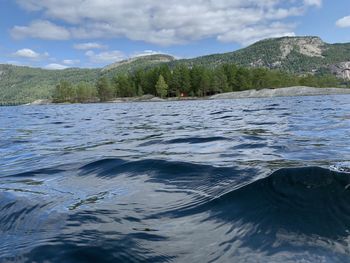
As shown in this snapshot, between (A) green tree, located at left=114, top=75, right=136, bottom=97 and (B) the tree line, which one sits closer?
(B) the tree line

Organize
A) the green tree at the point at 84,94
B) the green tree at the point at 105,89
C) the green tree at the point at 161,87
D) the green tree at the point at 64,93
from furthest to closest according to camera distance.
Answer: the green tree at the point at 84,94
the green tree at the point at 64,93
the green tree at the point at 105,89
the green tree at the point at 161,87

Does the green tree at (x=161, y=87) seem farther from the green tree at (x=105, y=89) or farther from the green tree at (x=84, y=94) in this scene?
the green tree at (x=84, y=94)

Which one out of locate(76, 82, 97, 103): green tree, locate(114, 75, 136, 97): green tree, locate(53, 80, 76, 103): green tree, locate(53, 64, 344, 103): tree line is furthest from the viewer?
locate(76, 82, 97, 103): green tree

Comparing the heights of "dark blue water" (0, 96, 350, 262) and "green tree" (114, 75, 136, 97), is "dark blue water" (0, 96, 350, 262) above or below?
below

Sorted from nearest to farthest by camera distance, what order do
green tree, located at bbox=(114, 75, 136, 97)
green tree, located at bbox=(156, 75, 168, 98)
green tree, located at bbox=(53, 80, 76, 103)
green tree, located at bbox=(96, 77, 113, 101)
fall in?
green tree, located at bbox=(156, 75, 168, 98) < green tree, located at bbox=(114, 75, 136, 97) < green tree, located at bbox=(96, 77, 113, 101) < green tree, located at bbox=(53, 80, 76, 103)

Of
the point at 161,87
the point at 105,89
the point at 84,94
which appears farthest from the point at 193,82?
the point at 84,94

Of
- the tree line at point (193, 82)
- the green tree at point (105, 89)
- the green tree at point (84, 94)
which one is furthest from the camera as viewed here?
the green tree at point (84, 94)

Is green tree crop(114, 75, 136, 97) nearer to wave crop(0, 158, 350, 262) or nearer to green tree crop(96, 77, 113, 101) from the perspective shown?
green tree crop(96, 77, 113, 101)

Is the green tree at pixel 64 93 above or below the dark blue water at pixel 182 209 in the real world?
above

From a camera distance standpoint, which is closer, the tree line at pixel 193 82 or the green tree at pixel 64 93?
the tree line at pixel 193 82

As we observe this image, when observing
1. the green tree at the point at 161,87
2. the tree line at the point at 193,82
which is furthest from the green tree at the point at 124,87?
the green tree at the point at 161,87

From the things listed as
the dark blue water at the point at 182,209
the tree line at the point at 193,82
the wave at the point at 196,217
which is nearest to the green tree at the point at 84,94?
the tree line at the point at 193,82

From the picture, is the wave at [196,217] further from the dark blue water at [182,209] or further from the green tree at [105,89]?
A: the green tree at [105,89]

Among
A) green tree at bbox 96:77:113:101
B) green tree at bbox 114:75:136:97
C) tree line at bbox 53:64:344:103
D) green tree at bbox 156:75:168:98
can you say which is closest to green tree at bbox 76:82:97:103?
tree line at bbox 53:64:344:103
